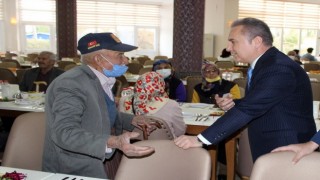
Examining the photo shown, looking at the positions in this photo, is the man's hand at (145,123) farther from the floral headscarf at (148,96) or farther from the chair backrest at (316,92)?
the chair backrest at (316,92)

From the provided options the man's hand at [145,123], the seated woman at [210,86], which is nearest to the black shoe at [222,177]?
the seated woman at [210,86]

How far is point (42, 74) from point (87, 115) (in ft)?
11.9

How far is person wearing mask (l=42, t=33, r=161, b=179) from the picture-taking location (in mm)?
1790

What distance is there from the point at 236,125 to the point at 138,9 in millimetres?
14454

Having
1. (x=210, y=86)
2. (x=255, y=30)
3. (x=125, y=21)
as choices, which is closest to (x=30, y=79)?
(x=210, y=86)

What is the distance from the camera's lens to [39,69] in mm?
5445

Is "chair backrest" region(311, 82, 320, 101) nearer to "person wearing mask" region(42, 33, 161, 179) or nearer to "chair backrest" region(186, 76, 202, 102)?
"chair backrest" region(186, 76, 202, 102)

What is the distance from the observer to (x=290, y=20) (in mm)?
15555

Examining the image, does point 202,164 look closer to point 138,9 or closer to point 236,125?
point 236,125

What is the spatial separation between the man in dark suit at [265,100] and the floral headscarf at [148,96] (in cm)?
108

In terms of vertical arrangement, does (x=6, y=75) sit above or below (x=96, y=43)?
below

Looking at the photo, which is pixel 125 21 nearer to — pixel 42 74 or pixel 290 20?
pixel 290 20

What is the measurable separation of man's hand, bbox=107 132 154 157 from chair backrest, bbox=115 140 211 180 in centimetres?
28

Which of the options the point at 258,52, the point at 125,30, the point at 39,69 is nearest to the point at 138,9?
the point at 125,30
